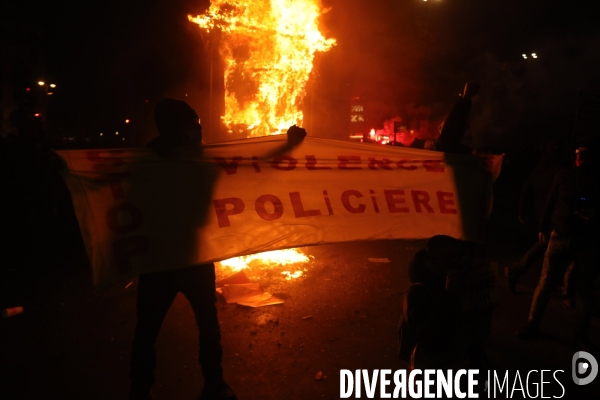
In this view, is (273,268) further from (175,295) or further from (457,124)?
(457,124)

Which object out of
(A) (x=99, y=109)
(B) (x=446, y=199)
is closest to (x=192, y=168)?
(B) (x=446, y=199)

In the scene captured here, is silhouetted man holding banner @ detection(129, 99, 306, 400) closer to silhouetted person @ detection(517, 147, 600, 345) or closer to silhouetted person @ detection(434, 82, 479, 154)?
silhouetted person @ detection(434, 82, 479, 154)

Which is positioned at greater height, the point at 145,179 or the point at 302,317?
the point at 145,179

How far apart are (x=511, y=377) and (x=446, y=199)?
1596 millimetres

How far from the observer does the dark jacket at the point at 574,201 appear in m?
4.04

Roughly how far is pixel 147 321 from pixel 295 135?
1.74 metres

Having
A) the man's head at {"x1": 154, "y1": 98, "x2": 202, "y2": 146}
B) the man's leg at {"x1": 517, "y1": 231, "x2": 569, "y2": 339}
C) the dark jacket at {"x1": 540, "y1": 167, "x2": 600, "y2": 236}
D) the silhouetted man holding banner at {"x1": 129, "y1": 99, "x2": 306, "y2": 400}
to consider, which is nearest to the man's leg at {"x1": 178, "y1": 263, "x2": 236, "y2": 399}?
the silhouetted man holding banner at {"x1": 129, "y1": 99, "x2": 306, "y2": 400}

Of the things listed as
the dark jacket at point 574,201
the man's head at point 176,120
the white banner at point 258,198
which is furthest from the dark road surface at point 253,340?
the man's head at point 176,120

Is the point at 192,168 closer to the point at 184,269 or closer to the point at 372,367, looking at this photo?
the point at 184,269

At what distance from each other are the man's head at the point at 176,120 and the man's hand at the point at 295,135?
75 cm

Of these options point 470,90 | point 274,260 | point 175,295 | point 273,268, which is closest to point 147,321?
point 175,295

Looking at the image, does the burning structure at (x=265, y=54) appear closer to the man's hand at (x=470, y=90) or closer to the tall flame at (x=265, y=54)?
the tall flame at (x=265, y=54)

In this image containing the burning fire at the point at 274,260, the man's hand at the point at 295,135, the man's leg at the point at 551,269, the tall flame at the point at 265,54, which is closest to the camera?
the man's hand at the point at 295,135

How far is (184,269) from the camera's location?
3035 millimetres
